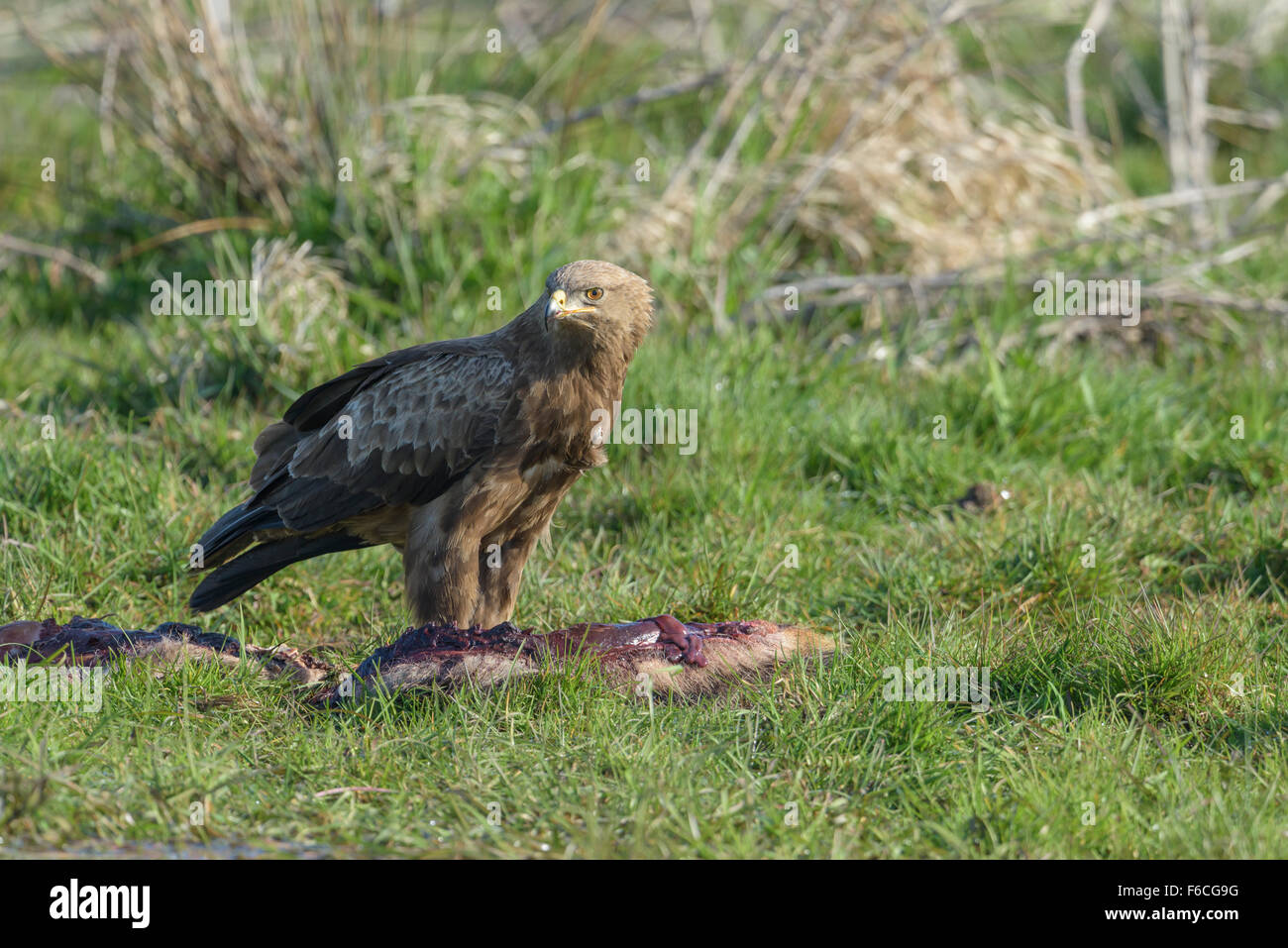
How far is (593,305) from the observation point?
4.71 meters

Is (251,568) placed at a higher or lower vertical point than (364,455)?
lower

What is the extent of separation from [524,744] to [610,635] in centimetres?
52

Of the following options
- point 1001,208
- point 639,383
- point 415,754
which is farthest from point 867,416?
point 415,754

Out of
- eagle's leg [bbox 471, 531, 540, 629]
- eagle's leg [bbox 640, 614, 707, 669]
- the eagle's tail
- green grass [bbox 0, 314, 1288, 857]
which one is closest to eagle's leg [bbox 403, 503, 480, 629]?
eagle's leg [bbox 471, 531, 540, 629]

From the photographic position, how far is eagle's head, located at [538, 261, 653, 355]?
464 cm

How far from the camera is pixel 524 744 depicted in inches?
159

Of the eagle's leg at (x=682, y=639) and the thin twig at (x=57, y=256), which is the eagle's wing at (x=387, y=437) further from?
the thin twig at (x=57, y=256)

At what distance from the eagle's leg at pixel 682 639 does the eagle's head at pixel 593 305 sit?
0.93 metres

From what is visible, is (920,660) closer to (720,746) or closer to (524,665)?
(720,746)

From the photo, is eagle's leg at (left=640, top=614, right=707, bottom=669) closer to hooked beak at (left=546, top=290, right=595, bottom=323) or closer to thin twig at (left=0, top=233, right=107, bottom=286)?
hooked beak at (left=546, top=290, right=595, bottom=323)

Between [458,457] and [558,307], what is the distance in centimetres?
62

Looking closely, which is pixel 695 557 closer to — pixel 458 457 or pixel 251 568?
pixel 458 457

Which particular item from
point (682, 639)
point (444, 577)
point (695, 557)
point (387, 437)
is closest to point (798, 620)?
point (695, 557)

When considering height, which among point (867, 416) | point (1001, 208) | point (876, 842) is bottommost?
point (876, 842)
